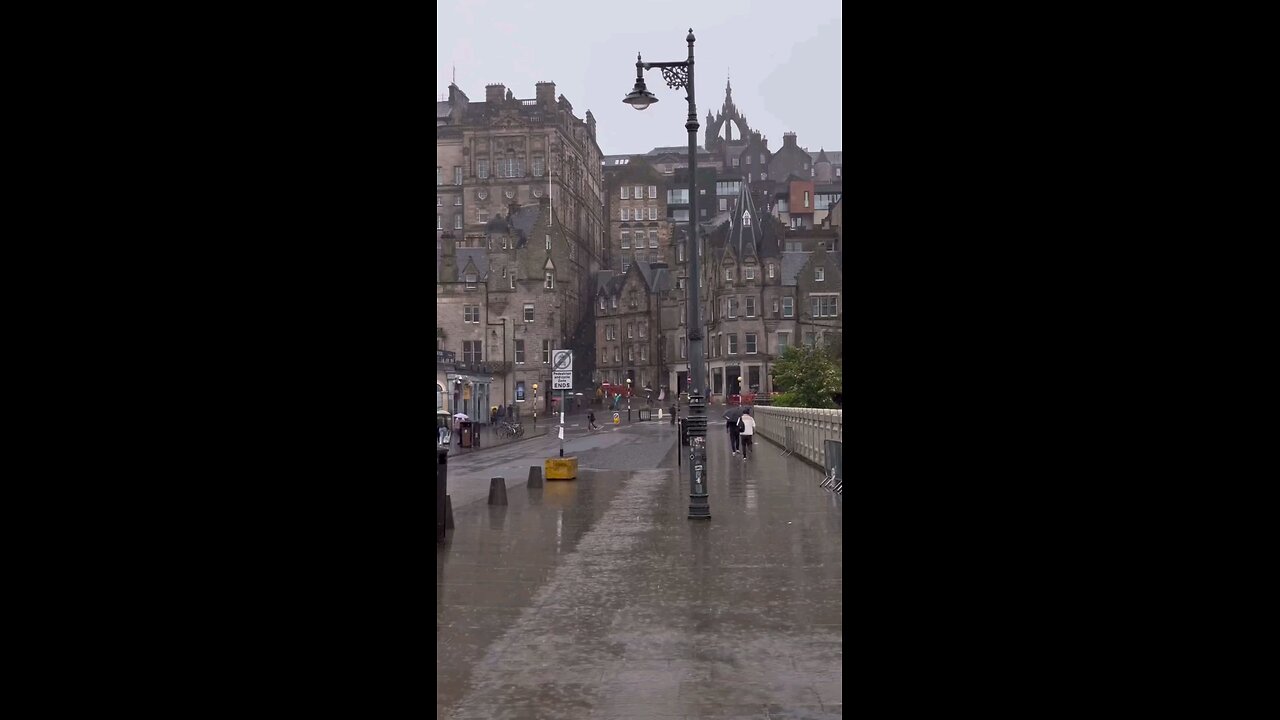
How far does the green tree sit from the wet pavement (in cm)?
2584

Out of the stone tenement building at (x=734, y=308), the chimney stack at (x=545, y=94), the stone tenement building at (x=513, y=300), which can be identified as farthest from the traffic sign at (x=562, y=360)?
the chimney stack at (x=545, y=94)

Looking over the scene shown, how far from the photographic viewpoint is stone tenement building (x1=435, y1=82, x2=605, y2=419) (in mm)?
101375

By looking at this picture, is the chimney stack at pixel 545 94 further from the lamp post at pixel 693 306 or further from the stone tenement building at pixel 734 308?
the lamp post at pixel 693 306

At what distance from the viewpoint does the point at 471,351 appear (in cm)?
9881

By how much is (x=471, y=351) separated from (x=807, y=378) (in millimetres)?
58510

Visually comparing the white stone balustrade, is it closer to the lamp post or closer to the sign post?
the lamp post

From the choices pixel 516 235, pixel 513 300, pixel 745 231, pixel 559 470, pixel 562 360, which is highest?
pixel 516 235

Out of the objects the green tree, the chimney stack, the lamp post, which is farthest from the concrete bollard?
the chimney stack

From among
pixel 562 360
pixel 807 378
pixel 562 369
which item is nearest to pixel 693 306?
pixel 562 360

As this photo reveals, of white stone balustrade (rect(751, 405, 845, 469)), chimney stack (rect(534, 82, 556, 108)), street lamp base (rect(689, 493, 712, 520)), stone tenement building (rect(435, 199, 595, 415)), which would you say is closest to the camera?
street lamp base (rect(689, 493, 712, 520))

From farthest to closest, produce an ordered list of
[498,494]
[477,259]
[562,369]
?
[477,259] → [562,369] → [498,494]

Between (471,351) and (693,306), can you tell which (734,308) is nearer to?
(471,351)
